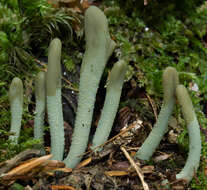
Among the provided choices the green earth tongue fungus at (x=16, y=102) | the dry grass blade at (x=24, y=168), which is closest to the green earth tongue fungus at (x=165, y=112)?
the dry grass blade at (x=24, y=168)

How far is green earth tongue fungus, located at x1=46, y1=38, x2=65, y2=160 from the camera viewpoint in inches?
65.1

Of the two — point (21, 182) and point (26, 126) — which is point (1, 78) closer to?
point (26, 126)

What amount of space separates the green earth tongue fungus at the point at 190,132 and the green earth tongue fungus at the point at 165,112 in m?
0.06

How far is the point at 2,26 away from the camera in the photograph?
2246 mm

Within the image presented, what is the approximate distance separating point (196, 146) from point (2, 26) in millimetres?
Answer: 1767

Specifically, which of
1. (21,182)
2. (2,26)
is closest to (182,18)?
(2,26)

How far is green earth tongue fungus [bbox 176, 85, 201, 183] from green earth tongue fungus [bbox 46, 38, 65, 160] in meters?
0.74

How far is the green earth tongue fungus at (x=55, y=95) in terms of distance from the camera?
1.65 meters

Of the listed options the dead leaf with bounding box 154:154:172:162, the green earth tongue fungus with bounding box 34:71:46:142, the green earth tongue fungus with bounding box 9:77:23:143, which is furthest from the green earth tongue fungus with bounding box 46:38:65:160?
the dead leaf with bounding box 154:154:172:162

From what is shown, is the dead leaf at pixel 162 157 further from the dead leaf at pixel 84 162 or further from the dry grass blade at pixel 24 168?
the dry grass blade at pixel 24 168

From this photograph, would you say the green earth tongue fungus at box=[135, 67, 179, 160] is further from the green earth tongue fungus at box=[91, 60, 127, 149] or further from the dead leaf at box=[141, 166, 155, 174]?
the green earth tongue fungus at box=[91, 60, 127, 149]

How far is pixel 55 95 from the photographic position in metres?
1.72

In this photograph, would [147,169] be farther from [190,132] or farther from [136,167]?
[190,132]

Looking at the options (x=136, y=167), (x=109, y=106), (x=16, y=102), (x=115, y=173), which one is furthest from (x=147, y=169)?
(x=16, y=102)
